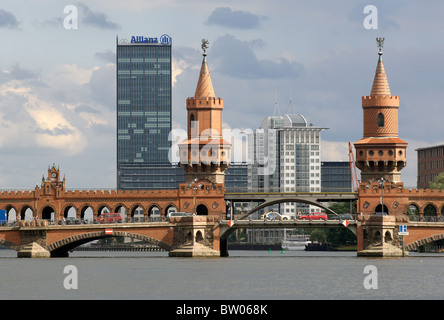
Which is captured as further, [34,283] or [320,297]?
[34,283]

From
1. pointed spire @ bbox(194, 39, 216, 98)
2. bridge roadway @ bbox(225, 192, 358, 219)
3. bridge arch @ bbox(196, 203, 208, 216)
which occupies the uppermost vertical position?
pointed spire @ bbox(194, 39, 216, 98)

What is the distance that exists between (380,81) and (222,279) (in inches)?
2393

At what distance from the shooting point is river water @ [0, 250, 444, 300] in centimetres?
9938

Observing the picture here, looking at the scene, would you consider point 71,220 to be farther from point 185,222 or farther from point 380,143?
point 380,143

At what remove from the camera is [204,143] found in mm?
165250

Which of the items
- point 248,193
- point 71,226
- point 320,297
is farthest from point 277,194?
point 320,297

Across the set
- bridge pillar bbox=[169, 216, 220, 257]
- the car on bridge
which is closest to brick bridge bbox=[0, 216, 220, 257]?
bridge pillar bbox=[169, 216, 220, 257]

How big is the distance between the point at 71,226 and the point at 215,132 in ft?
79.2

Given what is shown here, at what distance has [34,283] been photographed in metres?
110

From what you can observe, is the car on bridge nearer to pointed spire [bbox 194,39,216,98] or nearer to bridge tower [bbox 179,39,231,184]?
bridge tower [bbox 179,39,231,184]

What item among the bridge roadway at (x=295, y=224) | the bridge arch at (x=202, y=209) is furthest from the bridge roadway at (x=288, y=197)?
the bridge roadway at (x=295, y=224)

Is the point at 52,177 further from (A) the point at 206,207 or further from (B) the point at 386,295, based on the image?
(B) the point at 386,295

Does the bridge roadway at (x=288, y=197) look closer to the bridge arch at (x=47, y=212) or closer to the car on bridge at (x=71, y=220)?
the car on bridge at (x=71, y=220)

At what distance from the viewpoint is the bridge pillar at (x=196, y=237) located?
156625 millimetres
